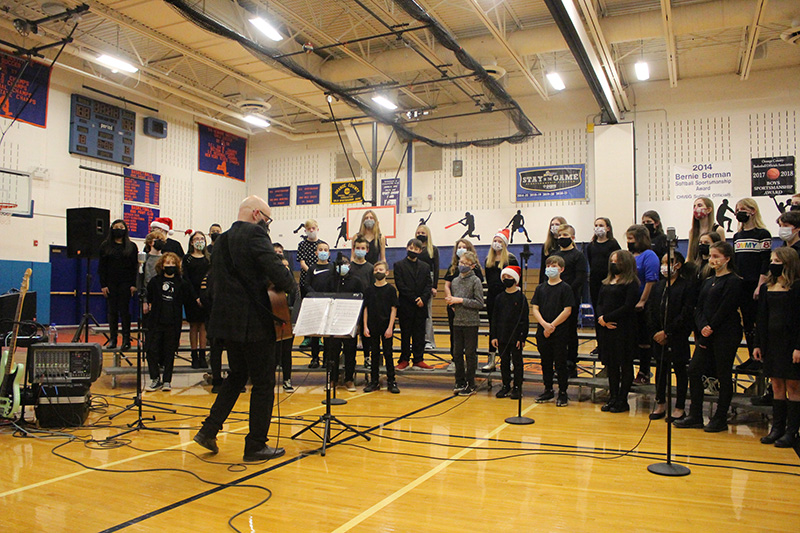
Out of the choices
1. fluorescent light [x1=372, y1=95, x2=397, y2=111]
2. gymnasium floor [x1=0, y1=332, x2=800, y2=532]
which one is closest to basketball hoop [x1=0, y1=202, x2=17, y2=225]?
fluorescent light [x1=372, y1=95, x2=397, y2=111]

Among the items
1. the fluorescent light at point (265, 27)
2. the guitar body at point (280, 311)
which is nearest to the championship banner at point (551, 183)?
the fluorescent light at point (265, 27)

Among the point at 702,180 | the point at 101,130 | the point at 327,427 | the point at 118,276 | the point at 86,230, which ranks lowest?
the point at 327,427

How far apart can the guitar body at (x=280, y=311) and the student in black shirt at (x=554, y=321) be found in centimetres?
280

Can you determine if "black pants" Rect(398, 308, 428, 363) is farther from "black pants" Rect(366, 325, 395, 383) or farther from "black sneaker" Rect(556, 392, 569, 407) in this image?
"black sneaker" Rect(556, 392, 569, 407)

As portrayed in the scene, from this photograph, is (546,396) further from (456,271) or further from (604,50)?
(604,50)

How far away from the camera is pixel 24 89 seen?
11758 mm

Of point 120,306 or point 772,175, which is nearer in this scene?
point 120,306

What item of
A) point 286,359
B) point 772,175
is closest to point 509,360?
point 286,359

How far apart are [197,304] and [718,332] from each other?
17.1ft

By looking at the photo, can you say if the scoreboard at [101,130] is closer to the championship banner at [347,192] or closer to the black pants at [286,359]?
the championship banner at [347,192]

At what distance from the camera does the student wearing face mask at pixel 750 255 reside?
483 cm

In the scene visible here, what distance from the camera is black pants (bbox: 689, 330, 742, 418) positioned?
14.8 ft

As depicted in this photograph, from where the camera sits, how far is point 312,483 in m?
3.28

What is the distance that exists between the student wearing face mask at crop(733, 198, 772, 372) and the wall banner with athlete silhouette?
27.2 ft
